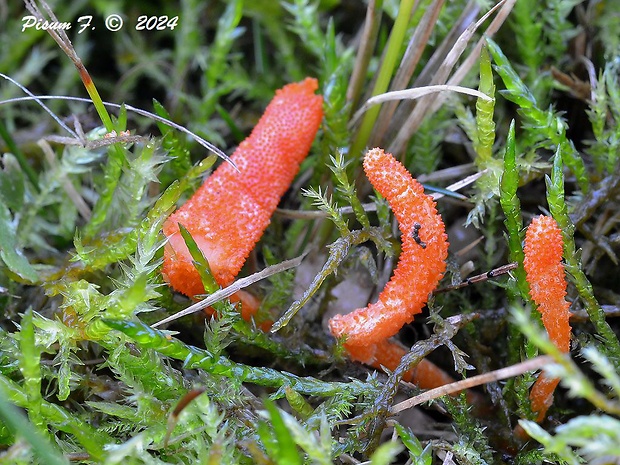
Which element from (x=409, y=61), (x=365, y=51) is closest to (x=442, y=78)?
(x=409, y=61)

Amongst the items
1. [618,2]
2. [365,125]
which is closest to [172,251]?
[365,125]

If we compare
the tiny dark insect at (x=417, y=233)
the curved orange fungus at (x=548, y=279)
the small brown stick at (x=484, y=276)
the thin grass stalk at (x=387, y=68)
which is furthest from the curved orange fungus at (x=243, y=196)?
the curved orange fungus at (x=548, y=279)

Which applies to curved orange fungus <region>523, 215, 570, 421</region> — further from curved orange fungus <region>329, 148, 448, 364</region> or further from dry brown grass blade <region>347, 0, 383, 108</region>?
dry brown grass blade <region>347, 0, 383, 108</region>

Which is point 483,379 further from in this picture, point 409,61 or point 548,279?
point 409,61

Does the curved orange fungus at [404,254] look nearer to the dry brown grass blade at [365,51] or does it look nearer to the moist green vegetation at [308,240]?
the moist green vegetation at [308,240]

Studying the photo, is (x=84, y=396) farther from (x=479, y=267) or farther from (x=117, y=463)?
(x=479, y=267)

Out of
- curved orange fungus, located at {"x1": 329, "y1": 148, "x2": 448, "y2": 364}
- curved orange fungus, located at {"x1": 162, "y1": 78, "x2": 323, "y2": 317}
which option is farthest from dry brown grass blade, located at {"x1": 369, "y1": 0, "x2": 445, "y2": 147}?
curved orange fungus, located at {"x1": 329, "y1": 148, "x2": 448, "y2": 364}
